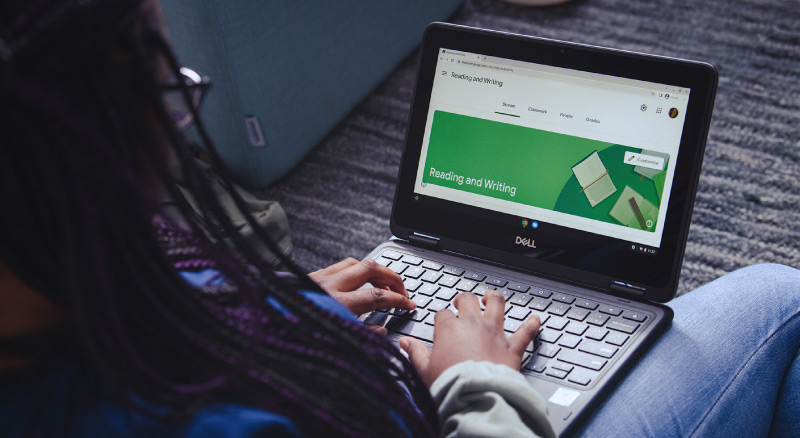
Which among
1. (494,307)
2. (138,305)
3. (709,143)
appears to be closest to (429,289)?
(494,307)

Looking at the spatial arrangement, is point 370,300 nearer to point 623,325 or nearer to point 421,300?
point 421,300

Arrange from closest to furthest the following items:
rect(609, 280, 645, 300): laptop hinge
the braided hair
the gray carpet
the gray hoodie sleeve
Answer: the braided hair, the gray hoodie sleeve, rect(609, 280, 645, 300): laptop hinge, the gray carpet

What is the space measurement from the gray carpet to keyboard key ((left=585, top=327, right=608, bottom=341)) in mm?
524

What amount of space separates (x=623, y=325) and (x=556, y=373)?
10 centimetres

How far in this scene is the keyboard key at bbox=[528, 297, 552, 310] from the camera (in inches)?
30.1

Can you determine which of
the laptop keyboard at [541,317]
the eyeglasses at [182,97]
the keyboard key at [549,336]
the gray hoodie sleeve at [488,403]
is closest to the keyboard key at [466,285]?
the laptop keyboard at [541,317]

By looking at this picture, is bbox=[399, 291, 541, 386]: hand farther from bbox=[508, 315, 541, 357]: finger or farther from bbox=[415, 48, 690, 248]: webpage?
bbox=[415, 48, 690, 248]: webpage

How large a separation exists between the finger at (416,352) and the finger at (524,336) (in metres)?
0.08

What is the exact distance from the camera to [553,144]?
31.0 inches

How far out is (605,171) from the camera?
768mm

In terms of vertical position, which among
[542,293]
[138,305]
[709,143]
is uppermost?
[138,305]

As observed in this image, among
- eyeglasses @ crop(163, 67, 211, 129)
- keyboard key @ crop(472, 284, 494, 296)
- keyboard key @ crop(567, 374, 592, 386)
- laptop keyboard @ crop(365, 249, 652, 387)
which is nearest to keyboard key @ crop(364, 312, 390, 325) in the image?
laptop keyboard @ crop(365, 249, 652, 387)

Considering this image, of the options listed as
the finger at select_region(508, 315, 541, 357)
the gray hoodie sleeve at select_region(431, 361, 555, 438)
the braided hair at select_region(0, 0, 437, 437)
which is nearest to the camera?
the braided hair at select_region(0, 0, 437, 437)

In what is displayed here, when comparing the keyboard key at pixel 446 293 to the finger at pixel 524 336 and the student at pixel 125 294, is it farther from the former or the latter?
the student at pixel 125 294
